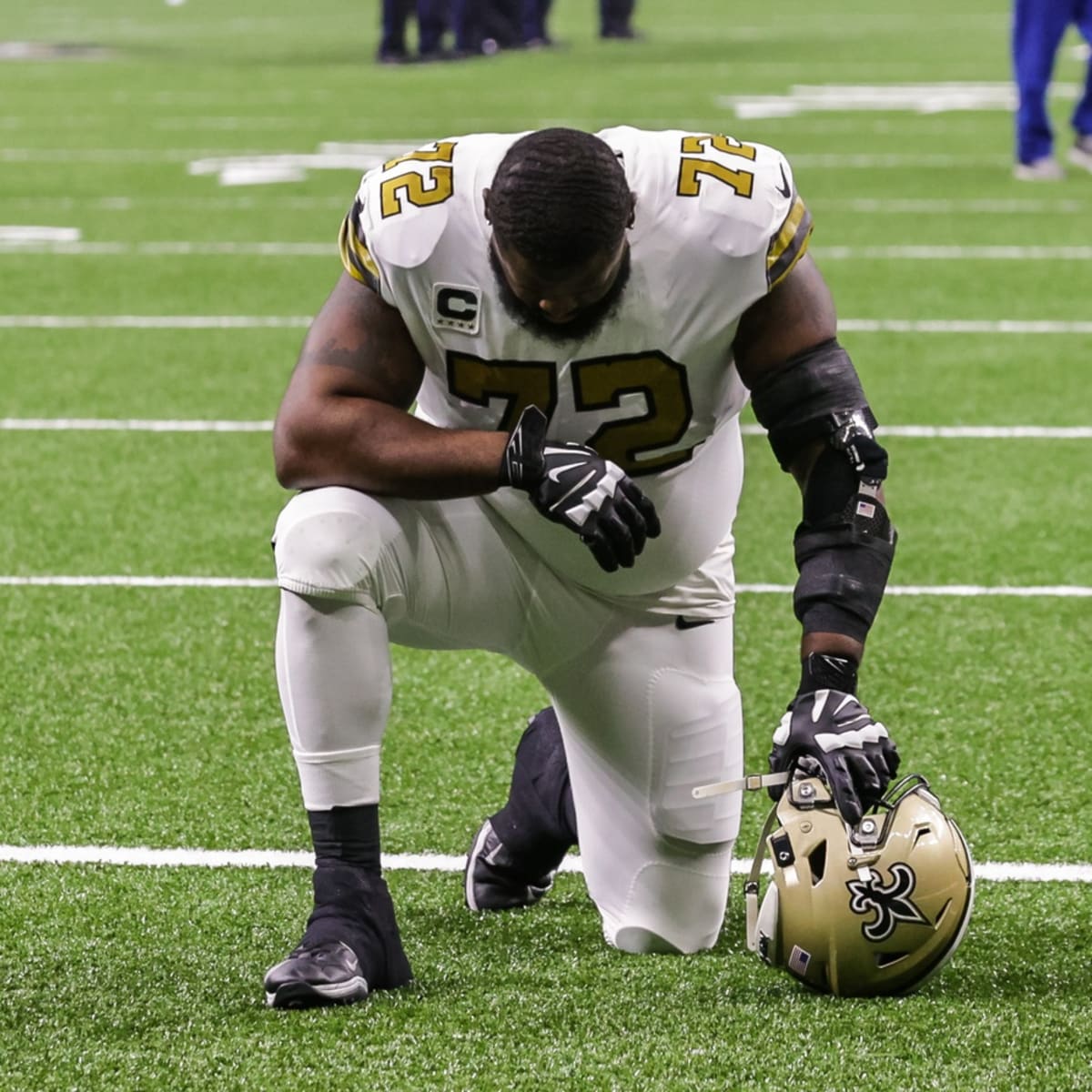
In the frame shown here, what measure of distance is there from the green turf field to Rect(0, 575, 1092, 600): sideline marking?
0.04ft

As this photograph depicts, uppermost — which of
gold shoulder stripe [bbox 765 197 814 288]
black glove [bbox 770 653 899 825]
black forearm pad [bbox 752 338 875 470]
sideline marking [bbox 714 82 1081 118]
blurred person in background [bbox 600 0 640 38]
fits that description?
gold shoulder stripe [bbox 765 197 814 288]

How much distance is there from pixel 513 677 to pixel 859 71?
12367mm

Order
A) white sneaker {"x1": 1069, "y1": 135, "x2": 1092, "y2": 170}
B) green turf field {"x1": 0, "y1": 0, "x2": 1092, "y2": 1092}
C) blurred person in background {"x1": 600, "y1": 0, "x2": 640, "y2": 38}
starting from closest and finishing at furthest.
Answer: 1. green turf field {"x1": 0, "y1": 0, "x2": 1092, "y2": 1092}
2. white sneaker {"x1": 1069, "y1": 135, "x2": 1092, "y2": 170}
3. blurred person in background {"x1": 600, "y1": 0, "x2": 640, "y2": 38}

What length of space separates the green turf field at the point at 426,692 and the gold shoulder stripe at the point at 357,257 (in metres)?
0.85

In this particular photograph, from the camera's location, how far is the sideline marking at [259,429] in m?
5.43

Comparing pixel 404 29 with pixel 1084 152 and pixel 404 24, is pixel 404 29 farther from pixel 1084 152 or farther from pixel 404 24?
pixel 1084 152

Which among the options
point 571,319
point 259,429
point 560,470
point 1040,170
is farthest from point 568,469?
point 1040,170

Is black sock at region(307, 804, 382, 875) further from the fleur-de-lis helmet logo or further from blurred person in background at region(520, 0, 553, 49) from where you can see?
blurred person in background at region(520, 0, 553, 49)

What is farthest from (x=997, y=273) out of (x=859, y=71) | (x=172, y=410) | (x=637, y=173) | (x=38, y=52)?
(x=38, y=52)

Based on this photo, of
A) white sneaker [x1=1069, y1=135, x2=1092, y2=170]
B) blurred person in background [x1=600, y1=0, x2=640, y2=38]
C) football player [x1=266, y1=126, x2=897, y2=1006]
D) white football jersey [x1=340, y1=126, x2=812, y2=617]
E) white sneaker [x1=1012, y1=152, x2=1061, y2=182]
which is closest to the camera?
football player [x1=266, y1=126, x2=897, y2=1006]

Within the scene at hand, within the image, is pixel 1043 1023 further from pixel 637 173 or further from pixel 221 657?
pixel 221 657

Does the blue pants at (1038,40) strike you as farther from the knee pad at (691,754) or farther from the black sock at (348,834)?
the black sock at (348,834)

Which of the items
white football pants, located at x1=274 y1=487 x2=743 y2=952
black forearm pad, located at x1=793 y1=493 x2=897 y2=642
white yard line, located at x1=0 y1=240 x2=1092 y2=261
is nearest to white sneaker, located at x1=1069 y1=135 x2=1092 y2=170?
white yard line, located at x1=0 y1=240 x2=1092 y2=261

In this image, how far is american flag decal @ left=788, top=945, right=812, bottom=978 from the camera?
2336 millimetres
